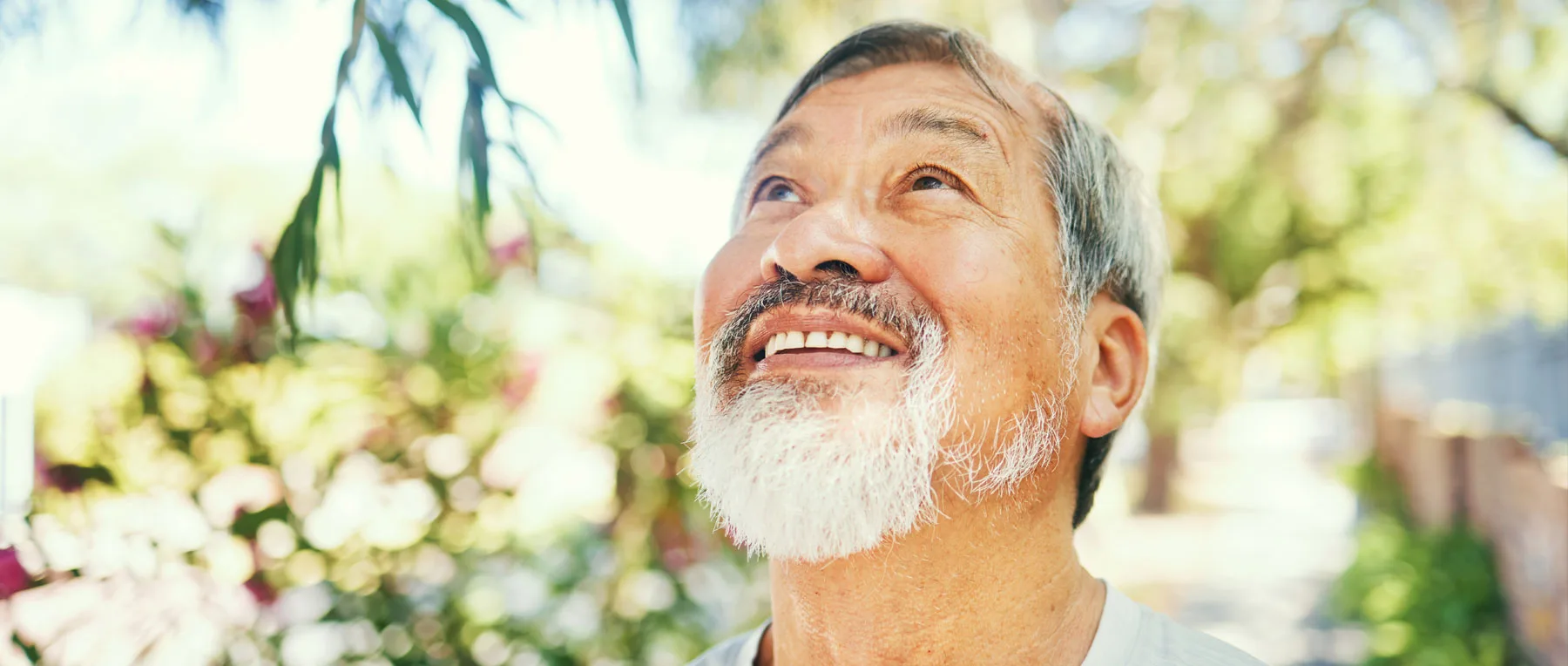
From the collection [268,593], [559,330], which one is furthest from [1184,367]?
[268,593]

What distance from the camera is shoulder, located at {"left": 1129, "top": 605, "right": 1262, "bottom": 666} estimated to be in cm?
163

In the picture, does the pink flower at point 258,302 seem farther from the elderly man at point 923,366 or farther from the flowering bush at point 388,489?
the elderly man at point 923,366

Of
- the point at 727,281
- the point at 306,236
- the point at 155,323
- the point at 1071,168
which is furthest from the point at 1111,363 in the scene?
the point at 155,323

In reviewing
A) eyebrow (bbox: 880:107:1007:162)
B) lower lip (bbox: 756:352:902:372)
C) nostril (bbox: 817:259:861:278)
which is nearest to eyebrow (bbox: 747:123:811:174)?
eyebrow (bbox: 880:107:1007:162)

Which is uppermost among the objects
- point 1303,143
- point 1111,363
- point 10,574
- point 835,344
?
point 835,344

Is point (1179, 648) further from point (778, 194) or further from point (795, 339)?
point (778, 194)

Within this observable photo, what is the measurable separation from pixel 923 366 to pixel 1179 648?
2.15 feet

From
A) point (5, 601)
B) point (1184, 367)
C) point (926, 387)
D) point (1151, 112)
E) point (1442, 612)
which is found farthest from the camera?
point (1184, 367)

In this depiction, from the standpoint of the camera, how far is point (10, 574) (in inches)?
66.4

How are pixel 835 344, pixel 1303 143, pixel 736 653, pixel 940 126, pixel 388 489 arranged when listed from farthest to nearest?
1. pixel 1303 143
2. pixel 388 489
3. pixel 736 653
4. pixel 940 126
5. pixel 835 344

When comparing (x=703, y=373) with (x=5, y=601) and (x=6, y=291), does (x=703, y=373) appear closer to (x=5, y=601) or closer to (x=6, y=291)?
(x=5, y=601)

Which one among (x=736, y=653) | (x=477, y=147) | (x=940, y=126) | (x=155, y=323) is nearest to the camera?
(x=477, y=147)

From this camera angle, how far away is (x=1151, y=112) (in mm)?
7035

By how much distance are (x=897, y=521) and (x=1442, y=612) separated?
563 cm
